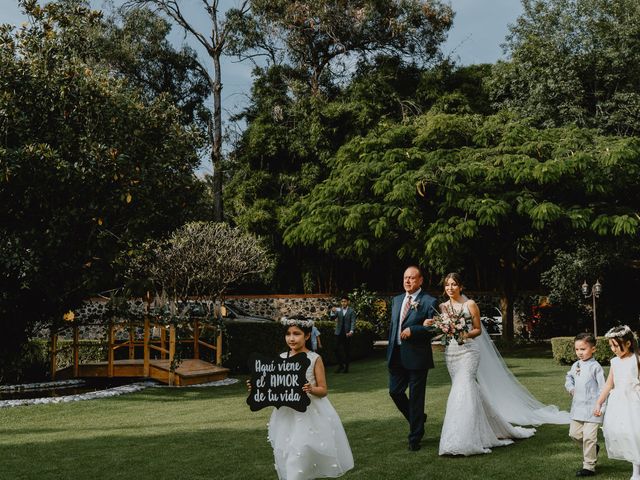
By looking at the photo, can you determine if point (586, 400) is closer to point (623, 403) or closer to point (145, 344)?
point (623, 403)

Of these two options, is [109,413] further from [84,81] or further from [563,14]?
[563,14]

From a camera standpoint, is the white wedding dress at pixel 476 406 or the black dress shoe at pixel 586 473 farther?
the white wedding dress at pixel 476 406

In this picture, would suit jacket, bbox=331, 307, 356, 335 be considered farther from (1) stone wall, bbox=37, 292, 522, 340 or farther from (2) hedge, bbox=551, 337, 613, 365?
(1) stone wall, bbox=37, 292, 522, 340

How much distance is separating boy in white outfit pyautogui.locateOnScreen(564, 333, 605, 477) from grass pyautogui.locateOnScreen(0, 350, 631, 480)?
200 mm

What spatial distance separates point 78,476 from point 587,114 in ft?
81.6

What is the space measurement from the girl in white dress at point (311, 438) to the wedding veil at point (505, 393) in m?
3.23

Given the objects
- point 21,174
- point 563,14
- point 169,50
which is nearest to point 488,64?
point 563,14

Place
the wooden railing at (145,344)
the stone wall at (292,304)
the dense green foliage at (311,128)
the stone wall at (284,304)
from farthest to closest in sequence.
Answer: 1. the stone wall at (284,304)
2. the stone wall at (292,304)
3. the dense green foliage at (311,128)
4. the wooden railing at (145,344)

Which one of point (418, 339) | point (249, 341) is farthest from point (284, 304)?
point (418, 339)

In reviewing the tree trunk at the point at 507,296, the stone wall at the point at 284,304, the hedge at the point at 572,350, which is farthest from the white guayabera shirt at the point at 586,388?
the stone wall at the point at 284,304

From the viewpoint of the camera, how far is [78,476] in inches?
291

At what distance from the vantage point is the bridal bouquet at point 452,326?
784 centimetres

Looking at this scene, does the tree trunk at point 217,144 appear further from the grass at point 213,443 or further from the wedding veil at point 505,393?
the wedding veil at point 505,393

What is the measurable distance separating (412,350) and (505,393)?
200cm
